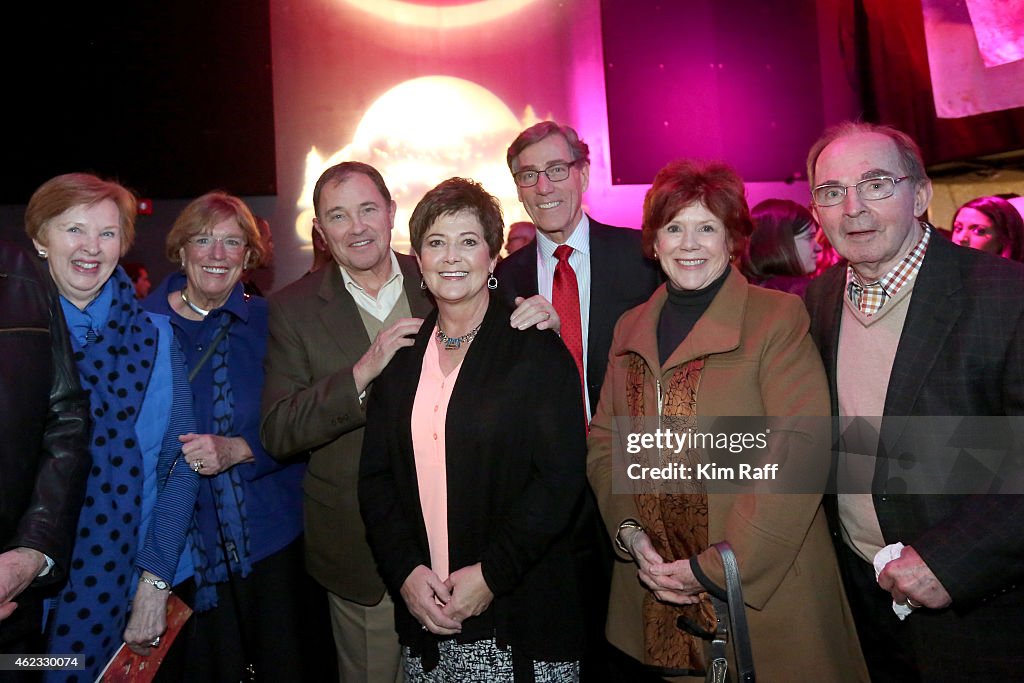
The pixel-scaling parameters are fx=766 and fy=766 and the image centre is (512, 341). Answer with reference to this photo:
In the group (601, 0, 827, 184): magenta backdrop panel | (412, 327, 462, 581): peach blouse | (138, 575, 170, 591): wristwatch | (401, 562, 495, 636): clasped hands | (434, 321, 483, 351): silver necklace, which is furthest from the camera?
(601, 0, 827, 184): magenta backdrop panel

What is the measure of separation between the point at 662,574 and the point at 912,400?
78cm

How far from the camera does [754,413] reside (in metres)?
2.01

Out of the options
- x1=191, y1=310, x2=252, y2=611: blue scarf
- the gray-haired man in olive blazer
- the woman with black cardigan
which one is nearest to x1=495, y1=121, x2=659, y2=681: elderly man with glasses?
the woman with black cardigan

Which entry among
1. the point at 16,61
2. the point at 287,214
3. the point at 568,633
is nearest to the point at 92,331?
the point at 568,633

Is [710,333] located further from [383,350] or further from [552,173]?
[552,173]

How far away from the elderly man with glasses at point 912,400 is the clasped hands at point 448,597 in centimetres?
101

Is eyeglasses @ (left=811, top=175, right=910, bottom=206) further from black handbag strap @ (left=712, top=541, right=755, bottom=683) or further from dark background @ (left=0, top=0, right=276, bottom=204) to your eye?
dark background @ (left=0, top=0, right=276, bottom=204)

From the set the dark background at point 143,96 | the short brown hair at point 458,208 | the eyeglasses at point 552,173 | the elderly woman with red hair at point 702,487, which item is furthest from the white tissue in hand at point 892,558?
the dark background at point 143,96

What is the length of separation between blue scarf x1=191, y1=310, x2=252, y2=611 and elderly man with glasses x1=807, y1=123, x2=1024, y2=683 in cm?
196

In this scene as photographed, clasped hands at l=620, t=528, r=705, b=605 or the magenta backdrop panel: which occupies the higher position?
the magenta backdrop panel

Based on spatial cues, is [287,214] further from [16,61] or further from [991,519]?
[991,519]

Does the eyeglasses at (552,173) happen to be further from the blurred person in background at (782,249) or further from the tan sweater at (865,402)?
the tan sweater at (865,402)

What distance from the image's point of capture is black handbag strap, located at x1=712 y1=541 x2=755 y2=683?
1.76 meters

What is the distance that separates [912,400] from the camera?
1.93 meters
